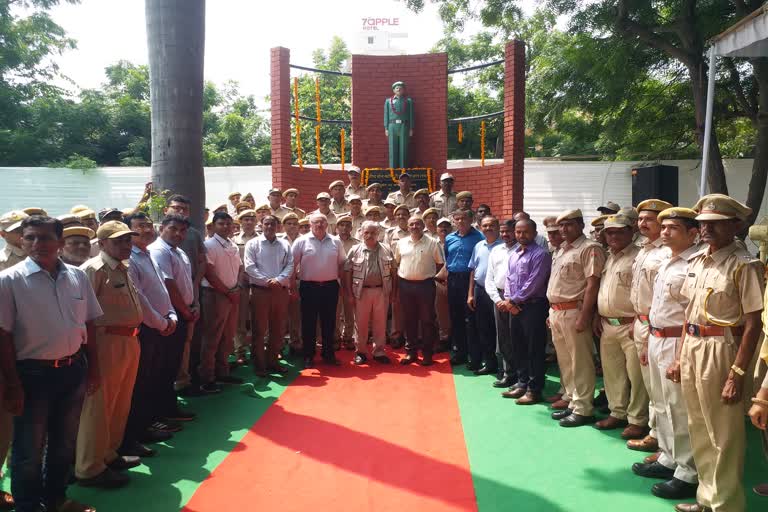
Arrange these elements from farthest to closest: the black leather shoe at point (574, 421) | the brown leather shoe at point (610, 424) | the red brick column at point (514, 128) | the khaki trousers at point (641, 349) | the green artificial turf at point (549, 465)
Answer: the red brick column at point (514, 128) → the black leather shoe at point (574, 421) → the brown leather shoe at point (610, 424) → the khaki trousers at point (641, 349) → the green artificial turf at point (549, 465)

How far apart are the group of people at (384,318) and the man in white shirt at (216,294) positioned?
2cm

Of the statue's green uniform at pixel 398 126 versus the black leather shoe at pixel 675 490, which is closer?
the black leather shoe at pixel 675 490

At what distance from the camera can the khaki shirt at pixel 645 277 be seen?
13.0ft

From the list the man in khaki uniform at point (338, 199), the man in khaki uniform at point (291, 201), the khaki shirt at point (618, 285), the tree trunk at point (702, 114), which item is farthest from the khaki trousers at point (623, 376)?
the tree trunk at point (702, 114)

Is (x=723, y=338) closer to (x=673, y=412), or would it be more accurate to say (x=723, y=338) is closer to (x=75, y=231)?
(x=673, y=412)

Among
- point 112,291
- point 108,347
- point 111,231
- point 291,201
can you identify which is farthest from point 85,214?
point 291,201

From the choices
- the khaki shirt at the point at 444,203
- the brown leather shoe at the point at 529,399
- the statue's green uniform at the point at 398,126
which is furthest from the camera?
the statue's green uniform at the point at 398,126

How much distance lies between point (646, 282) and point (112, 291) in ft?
11.8

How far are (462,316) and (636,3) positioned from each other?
5.87 meters

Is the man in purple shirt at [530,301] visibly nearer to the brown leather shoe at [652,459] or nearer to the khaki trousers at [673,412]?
the brown leather shoe at [652,459]

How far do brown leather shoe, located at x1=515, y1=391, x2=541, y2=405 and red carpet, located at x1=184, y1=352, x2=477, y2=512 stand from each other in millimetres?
617

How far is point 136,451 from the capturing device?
416 cm

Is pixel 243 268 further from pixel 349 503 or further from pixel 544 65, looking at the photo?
pixel 544 65

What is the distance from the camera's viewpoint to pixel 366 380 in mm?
6156
